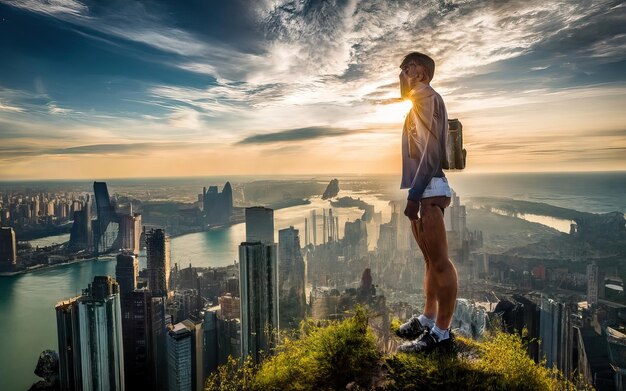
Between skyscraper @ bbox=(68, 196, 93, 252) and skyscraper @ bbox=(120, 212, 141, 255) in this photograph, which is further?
skyscraper @ bbox=(120, 212, 141, 255)

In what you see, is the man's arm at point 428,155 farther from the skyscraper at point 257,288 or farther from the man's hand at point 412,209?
the skyscraper at point 257,288

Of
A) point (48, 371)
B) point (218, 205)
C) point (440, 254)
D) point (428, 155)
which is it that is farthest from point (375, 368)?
point (218, 205)

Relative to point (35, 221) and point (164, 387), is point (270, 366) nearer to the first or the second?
point (164, 387)

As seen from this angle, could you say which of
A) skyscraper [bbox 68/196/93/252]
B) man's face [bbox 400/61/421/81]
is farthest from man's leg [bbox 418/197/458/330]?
skyscraper [bbox 68/196/93/252]

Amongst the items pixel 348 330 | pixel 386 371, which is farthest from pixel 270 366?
pixel 386 371

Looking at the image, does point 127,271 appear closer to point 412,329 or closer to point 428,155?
point 412,329

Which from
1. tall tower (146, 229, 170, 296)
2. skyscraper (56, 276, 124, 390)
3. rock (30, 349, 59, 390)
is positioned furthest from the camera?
tall tower (146, 229, 170, 296)

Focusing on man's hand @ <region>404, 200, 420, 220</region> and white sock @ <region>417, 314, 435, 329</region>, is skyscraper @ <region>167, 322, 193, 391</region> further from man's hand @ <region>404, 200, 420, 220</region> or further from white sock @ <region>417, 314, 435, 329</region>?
man's hand @ <region>404, 200, 420, 220</region>

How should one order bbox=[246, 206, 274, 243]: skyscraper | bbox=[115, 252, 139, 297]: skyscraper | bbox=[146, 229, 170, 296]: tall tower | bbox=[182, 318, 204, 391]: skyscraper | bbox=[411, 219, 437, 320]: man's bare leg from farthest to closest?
bbox=[146, 229, 170, 296]: tall tower → bbox=[115, 252, 139, 297]: skyscraper → bbox=[246, 206, 274, 243]: skyscraper → bbox=[182, 318, 204, 391]: skyscraper → bbox=[411, 219, 437, 320]: man's bare leg
